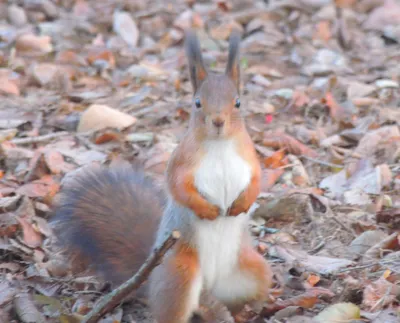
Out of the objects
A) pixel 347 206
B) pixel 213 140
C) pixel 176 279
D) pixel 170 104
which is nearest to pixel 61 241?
pixel 176 279

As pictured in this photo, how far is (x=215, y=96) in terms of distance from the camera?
237cm

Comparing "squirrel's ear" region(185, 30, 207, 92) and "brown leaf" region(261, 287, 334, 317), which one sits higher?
"squirrel's ear" region(185, 30, 207, 92)

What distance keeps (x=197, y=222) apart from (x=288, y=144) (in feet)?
4.98

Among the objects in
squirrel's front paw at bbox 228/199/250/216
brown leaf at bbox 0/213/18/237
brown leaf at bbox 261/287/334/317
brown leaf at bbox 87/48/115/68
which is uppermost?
brown leaf at bbox 87/48/115/68

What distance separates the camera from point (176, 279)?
2377 mm

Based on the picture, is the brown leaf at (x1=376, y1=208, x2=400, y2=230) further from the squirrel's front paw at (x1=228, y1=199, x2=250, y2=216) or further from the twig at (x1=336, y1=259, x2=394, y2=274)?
the squirrel's front paw at (x1=228, y1=199, x2=250, y2=216)

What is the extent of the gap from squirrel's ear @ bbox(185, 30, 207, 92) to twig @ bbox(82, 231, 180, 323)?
2.04ft

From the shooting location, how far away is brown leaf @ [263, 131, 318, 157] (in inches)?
151

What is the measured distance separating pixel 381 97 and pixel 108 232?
2368 mm

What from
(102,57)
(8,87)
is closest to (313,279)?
(8,87)

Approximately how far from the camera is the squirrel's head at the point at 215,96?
234cm

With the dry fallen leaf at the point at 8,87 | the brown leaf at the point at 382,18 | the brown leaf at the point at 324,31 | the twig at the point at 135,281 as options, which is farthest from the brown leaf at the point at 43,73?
the twig at the point at 135,281

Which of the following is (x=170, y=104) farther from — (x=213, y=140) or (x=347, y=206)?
(x=213, y=140)

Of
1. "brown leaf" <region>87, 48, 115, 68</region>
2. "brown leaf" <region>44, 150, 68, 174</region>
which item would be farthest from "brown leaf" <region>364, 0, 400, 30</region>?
"brown leaf" <region>44, 150, 68, 174</region>
